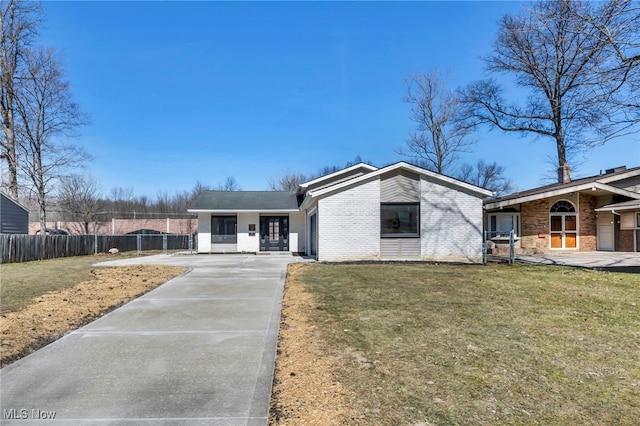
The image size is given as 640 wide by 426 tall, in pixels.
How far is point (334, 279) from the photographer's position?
32.0 feet

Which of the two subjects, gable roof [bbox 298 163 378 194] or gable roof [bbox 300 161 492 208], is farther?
gable roof [bbox 298 163 378 194]

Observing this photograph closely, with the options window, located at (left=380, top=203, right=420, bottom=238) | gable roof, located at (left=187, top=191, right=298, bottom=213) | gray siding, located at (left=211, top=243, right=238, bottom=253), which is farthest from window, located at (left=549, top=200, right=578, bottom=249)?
gray siding, located at (left=211, top=243, right=238, bottom=253)

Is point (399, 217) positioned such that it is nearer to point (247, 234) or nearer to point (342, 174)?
point (342, 174)

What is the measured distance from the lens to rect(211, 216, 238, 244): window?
21750 millimetres

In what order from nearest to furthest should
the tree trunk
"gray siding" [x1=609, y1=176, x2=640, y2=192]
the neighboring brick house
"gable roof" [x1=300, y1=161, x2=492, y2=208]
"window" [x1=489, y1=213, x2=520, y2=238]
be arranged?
"gable roof" [x1=300, y1=161, x2=492, y2=208]
the neighboring brick house
"gray siding" [x1=609, y1=176, x2=640, y2=192]
"window" [x1=489, y1=213, x2=520, y2=238]
the tree trunk

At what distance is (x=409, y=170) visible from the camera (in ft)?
48.1

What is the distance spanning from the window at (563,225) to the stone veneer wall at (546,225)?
0.21 metres

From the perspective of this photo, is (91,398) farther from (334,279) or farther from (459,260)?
(459,260)

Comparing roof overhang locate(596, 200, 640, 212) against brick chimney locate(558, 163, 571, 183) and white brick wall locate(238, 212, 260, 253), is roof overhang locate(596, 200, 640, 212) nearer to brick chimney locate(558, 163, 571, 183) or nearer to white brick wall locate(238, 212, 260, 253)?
brick chimney locate(558, 163, 571, 183)

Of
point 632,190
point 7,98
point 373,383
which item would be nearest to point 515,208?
point 632,190

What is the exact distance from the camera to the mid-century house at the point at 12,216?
21391 mm

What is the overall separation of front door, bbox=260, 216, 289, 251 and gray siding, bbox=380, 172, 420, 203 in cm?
875

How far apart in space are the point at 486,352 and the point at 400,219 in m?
10.8

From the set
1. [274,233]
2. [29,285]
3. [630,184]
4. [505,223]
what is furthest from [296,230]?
[630,184]
